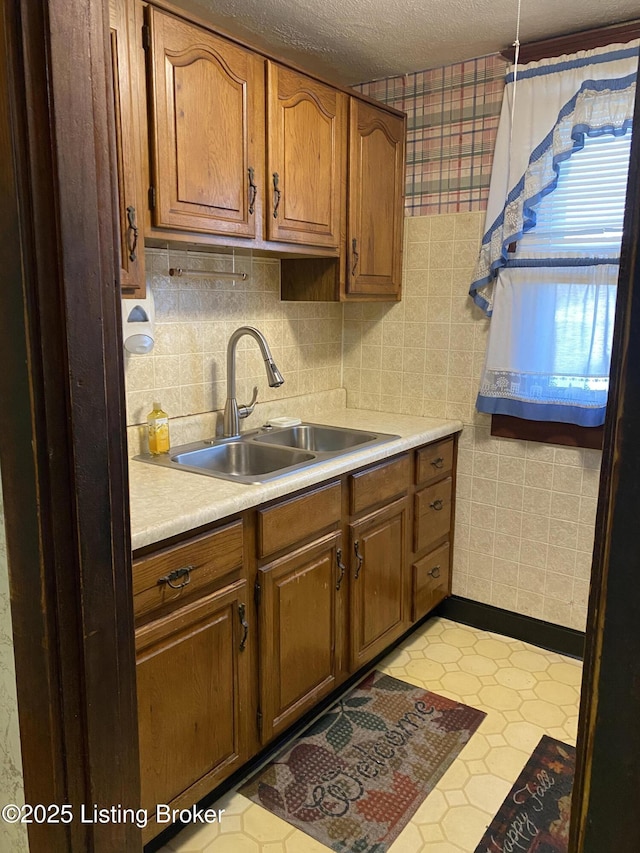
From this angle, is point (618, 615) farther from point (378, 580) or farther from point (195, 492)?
point (378, 580)

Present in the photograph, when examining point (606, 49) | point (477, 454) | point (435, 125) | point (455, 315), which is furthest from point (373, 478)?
point (606, 49)

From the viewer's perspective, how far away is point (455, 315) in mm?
2742

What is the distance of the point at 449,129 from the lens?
2635 millimetres

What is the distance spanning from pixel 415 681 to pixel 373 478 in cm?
81

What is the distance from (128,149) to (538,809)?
2.12 meters

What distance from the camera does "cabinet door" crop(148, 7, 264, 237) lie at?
173 cm

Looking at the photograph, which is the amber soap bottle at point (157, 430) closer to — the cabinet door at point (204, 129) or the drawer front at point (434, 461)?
the cabinet door at point (204, 129)

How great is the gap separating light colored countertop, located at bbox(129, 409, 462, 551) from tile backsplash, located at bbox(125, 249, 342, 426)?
332 millimetres

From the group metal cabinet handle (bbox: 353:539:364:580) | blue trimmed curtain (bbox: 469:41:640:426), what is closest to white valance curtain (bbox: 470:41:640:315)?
blue trimmed curtain (bbox: 469:41:640:426)

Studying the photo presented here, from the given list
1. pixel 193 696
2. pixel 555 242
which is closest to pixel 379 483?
pixel 193 696

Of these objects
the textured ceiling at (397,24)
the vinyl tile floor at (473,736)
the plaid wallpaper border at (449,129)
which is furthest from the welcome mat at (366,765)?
the textured ceiling at (397,24)

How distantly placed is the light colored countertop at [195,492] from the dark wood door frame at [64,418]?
0.50 metres

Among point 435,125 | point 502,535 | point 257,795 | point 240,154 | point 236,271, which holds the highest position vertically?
point 435,125

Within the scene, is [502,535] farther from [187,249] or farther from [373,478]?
[187,249]
